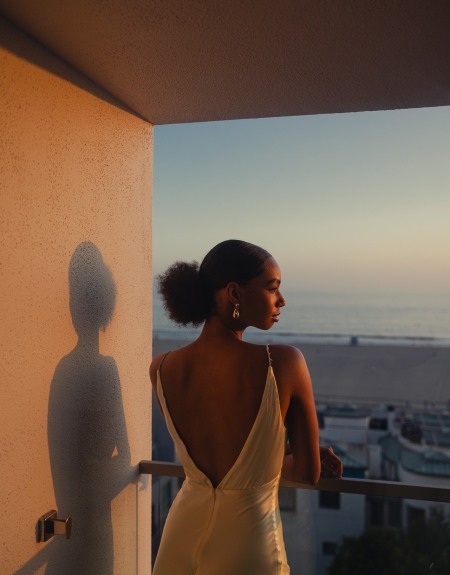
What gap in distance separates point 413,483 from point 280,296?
81 cm

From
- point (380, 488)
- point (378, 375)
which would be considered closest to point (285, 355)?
point (380, 488)

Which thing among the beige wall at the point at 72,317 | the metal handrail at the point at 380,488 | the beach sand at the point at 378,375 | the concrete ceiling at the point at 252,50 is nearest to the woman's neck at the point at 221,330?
the beige wall at the point at 72,317

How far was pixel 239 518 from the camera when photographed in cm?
145

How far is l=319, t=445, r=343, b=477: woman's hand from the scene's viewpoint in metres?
1.73

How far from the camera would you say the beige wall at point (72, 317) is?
1331mm

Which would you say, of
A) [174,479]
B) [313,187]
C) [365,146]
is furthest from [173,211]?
[174,479]

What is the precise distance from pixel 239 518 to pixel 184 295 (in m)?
0.70

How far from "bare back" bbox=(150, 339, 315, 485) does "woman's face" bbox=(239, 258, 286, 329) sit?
0.09 metres

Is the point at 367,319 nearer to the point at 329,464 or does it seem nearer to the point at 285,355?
the point at 329,464

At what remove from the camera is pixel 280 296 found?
1.59 metres

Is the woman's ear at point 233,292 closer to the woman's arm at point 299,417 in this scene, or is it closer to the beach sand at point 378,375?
the woman's arm at point 299,417

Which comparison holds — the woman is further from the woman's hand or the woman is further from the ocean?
the ocean

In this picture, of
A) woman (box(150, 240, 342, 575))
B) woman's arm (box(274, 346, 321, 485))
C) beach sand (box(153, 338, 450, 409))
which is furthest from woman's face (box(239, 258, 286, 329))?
beach sand (box(153, 338, 450, 409))

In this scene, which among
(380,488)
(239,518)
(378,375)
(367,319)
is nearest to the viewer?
(239,518)
